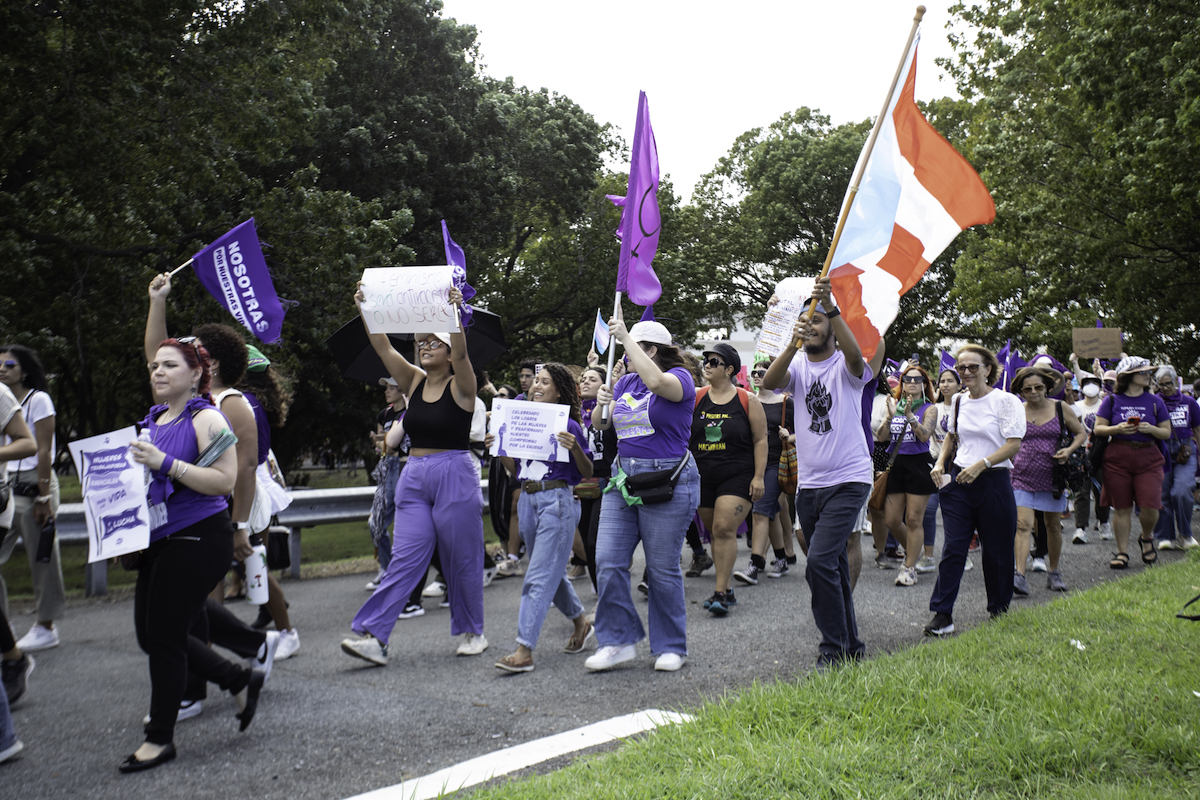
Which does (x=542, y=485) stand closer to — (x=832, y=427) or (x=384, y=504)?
(x=832, y=427)

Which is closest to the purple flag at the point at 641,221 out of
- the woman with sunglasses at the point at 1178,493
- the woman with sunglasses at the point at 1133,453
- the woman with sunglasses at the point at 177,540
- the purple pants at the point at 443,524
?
the purple pants at the point at 443,524

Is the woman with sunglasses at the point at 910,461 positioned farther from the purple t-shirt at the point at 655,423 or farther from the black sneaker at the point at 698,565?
the purple t-shirt at the point at 655,423

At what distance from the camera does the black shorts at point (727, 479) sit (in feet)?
24.9

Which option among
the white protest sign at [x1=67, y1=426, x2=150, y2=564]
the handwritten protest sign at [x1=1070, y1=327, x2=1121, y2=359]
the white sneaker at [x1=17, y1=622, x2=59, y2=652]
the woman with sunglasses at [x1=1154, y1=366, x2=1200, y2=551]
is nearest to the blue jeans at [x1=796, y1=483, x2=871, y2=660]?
the white protest sign at [x1=67, y1=426, x2=150, y2=564]

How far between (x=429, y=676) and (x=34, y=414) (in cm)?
292

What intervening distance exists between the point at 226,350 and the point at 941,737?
13.0ft

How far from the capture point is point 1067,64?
61.6 ft

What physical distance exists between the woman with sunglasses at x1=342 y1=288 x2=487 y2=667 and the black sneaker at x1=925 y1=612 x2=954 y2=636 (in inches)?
113

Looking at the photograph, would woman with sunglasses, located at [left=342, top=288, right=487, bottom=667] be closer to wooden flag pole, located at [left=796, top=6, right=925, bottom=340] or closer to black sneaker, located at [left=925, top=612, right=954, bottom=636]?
wooden flag pole, located at [left=796, top=6, right=925, bottom=340]

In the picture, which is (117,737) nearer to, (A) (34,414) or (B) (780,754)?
(A) (34,414)

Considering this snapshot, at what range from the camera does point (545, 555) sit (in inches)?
235

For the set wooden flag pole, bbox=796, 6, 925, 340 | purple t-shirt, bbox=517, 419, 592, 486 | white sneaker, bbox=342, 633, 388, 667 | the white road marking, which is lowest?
the white road marking

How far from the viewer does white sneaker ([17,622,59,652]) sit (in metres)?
6.21

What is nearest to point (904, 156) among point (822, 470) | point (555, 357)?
point (822, 470)
